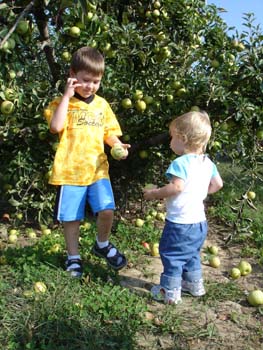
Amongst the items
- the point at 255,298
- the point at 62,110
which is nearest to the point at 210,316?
the point at 255,298

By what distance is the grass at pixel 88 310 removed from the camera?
2355 mm

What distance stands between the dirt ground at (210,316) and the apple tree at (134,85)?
0.82 meters

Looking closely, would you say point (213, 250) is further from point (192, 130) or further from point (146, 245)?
point (192, 130)

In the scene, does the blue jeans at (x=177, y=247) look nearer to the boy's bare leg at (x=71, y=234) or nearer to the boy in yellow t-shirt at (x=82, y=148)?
the boy in yellow t-shirt at (x=82, y=148)

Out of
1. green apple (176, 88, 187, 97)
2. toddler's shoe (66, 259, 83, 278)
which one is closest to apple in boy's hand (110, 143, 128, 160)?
toddler's shoe (66, 259, 83, 278)

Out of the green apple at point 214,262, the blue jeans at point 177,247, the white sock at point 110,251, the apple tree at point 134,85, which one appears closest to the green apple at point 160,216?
the apple tree at point 134,85

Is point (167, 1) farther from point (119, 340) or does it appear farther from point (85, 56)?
point (119, 340)

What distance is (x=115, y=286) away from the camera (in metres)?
2.85

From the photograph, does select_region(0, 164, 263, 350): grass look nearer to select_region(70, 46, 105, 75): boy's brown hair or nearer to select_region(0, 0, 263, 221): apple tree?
select_region(0, 0, 263, 221): apple tree

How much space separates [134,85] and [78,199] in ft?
4.17

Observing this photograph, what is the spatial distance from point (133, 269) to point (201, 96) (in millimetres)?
1408

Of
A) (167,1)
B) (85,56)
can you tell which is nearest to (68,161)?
(85,56)

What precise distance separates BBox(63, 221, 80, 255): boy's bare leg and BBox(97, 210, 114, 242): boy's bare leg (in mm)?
147

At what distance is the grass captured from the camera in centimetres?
236
